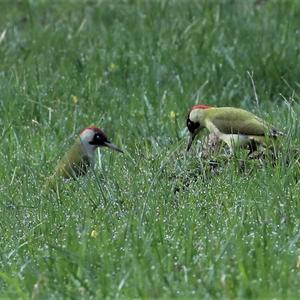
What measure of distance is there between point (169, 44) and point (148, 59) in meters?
0.42

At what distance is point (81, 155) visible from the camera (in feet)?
22.0

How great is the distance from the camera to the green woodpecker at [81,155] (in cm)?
644

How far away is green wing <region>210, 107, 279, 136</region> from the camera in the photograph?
249 inches

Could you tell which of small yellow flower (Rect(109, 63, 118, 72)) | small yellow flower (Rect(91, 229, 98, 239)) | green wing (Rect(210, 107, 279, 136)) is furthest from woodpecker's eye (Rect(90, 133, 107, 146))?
small yellow flower (Rect(91, 229, 98, 239))

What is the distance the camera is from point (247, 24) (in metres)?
9.12

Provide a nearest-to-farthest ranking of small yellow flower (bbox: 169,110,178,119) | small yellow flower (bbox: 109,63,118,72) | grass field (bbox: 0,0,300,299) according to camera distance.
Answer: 1. grass field (bbox: 0,0,300,299)
2. small yellow flower (bbox: 169,110,178,119)
3. small yellow flower (bbox: 109,63,118,72)

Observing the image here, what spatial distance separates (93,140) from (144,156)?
2.33 feet

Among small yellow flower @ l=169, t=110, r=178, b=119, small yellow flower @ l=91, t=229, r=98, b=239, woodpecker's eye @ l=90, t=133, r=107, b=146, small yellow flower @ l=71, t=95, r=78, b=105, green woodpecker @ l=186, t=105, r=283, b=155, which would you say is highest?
small yellow flower @ l=91, t=229, r=98, b=239

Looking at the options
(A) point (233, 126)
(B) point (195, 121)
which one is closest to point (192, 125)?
(B) point (195, 121)

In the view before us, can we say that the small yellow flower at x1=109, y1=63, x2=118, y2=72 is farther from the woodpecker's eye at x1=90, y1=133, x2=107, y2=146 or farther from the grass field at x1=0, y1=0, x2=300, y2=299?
the woodpecker's eye at x1=90, y1=133, x2=107, y2=146

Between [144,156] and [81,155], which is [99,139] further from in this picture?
[144,156]

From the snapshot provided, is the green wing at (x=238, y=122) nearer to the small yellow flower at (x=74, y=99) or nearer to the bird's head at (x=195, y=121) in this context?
the bird's head at (x=195, y=121)

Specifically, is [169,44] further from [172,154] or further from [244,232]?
[244,232]

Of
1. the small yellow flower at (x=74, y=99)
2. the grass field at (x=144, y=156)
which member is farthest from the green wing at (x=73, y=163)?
the small yellow flower at (x=74, y=99)
